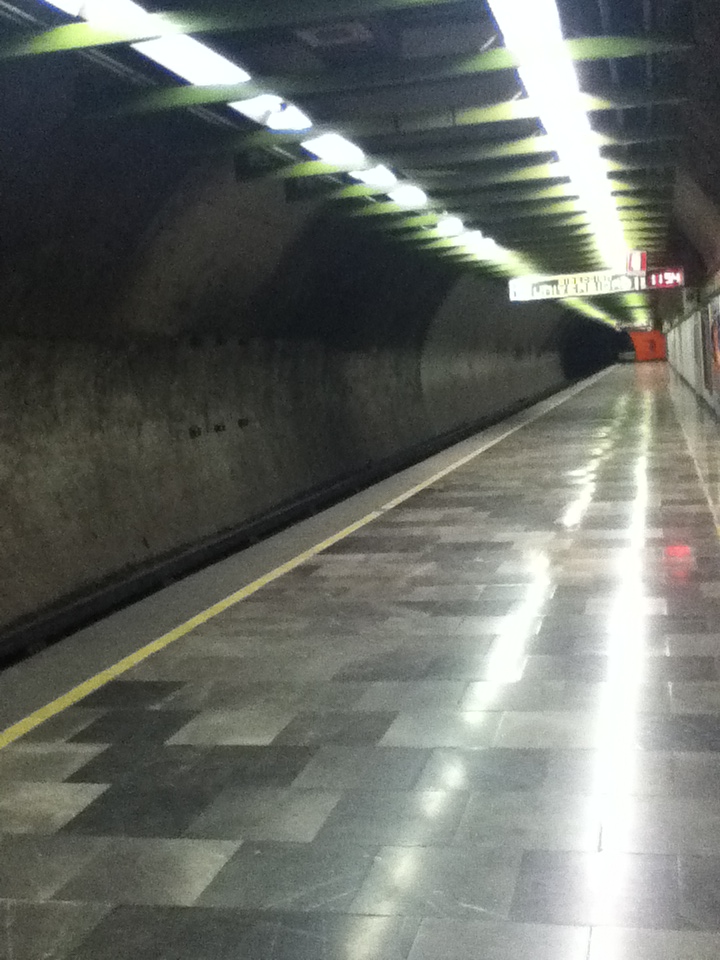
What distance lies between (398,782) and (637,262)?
688 inches

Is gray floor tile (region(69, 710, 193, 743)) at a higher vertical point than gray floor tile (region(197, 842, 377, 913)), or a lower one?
higher

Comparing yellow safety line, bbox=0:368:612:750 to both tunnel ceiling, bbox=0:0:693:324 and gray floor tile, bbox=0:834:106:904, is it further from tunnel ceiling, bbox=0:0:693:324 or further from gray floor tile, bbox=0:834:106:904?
tunnel ceiling, bbox=0:0:693:324

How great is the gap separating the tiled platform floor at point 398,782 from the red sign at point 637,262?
1298 cm

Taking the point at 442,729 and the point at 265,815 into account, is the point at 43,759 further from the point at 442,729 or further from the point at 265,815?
the point at 442,729

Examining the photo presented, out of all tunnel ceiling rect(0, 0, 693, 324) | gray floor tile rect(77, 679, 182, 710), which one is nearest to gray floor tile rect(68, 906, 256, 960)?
gray floor tile rect(77, 679, 182, 710)

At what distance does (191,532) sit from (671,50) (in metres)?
6.63

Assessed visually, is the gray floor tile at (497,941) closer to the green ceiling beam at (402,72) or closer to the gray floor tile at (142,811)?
the gray floor tile at (142,811)

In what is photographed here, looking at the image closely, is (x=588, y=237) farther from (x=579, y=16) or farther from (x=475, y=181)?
(x=579, y=16)

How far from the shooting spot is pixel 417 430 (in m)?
22.9

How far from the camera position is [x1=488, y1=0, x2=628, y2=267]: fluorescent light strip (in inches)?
275

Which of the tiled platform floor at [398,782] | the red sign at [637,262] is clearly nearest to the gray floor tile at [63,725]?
the tiled platform floor at [398,782]

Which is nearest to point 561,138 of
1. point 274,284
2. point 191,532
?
point 274,284

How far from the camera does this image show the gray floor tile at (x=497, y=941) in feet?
11.0

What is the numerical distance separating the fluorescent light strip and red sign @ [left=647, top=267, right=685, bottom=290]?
23.4 ft
